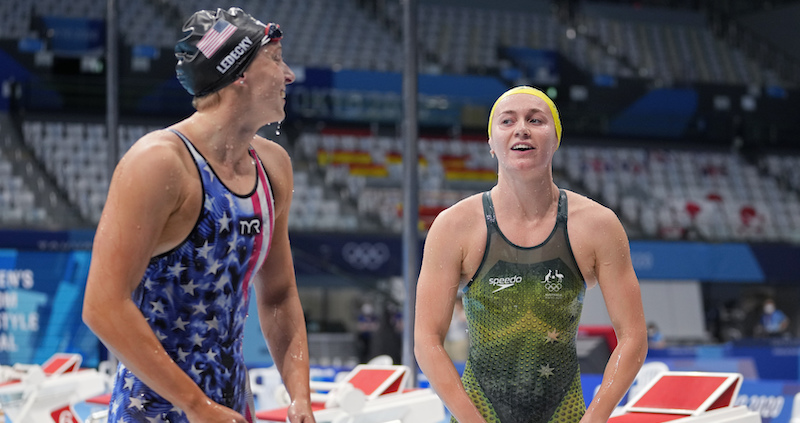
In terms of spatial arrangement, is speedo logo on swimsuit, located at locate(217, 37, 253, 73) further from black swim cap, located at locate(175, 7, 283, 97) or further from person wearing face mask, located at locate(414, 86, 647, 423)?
person wearing face mask, located at locate(414, 86, 647, 423)

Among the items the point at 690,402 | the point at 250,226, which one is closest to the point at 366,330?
the point at 690,402

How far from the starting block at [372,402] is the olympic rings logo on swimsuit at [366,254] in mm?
7654

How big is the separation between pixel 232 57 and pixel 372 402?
8.77ft

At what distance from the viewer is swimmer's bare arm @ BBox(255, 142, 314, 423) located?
1.80 meters

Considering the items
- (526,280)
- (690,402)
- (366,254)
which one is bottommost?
(366,254)

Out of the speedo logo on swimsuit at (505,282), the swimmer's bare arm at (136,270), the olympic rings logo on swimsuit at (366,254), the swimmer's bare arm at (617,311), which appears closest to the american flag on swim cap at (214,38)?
the swimmer's bare arm at (136,270)

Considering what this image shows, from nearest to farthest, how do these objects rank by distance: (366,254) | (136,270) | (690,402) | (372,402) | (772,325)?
(136,270) → (690,402) → (372,402) → (366,254) → (772,325)

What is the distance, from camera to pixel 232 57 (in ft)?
5.38

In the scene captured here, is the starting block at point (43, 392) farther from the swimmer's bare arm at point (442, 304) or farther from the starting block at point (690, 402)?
the swimmer's bare arm at point (442, 304)

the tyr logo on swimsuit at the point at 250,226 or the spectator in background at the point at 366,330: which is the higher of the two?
the tyr logo on swimsuit at the point at 250,226

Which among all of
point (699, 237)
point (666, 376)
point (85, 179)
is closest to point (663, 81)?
point (699, 237)

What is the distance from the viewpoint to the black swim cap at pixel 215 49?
164cm

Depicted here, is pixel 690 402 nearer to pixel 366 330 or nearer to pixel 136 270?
pixel 136 270

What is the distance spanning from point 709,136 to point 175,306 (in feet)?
54.9
